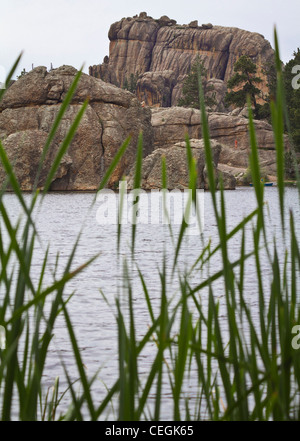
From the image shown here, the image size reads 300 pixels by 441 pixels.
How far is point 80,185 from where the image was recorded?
3641cm

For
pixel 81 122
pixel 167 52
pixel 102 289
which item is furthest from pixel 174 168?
pixel 167 52

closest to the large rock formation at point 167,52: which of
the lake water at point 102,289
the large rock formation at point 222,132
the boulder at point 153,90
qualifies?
the boulder at point 153,90

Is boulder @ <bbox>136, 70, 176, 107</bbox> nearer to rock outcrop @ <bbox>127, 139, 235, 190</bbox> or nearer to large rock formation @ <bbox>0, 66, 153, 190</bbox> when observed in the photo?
large rock formation @ <bbox>0, 66, 153, 190</bbox>

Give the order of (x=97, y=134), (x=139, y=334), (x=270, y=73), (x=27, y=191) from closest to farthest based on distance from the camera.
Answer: (x=139, y=334)
(x=27, y=191)
(x=97, y=134)
(x=270, y=73)

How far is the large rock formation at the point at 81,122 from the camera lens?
36.3m

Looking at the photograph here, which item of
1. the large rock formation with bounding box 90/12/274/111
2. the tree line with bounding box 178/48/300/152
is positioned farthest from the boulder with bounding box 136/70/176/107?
the tree line with bounding box 178/48/300/152

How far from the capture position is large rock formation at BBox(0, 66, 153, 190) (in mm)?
36312

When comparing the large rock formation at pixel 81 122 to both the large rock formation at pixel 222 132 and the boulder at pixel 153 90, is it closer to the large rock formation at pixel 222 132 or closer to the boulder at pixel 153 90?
the large rock formation at pixel 222 132

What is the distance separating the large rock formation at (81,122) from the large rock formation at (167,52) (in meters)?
37.4

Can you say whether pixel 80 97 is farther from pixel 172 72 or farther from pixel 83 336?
pixel 172 72

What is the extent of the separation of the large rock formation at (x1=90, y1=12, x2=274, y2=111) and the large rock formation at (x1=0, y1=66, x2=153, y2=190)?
1473 inches
